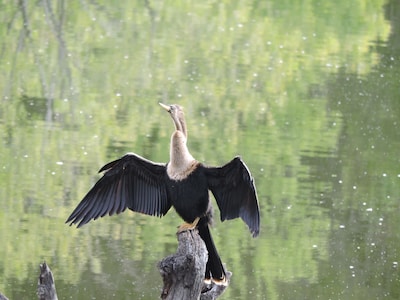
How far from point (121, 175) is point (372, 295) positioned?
2.98 m

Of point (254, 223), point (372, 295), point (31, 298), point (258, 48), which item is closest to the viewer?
point (254, 223)

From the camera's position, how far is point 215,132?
1090 cm

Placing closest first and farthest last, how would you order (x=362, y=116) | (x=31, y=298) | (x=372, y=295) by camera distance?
(x=31, y=298), (x=372, y=295), (x=362, y=116)

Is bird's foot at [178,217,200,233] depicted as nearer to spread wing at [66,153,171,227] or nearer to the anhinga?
the anhinga

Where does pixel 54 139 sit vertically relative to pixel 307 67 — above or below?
below

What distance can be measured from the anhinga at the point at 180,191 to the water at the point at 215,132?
1944mm

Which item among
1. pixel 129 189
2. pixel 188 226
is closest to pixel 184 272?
pixel 188 226

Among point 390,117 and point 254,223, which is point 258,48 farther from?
point 254,223

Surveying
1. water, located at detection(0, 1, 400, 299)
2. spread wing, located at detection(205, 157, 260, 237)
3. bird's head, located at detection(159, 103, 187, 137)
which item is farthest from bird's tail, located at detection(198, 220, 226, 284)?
water, located at detection(0, 1, 400, 299)

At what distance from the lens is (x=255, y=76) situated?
13.6 m

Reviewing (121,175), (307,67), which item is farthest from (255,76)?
(121,175)

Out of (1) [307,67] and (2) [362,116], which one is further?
(1) [307,67]

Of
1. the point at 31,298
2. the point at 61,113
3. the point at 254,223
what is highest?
the point at 61,113

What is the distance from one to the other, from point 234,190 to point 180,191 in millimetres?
271
